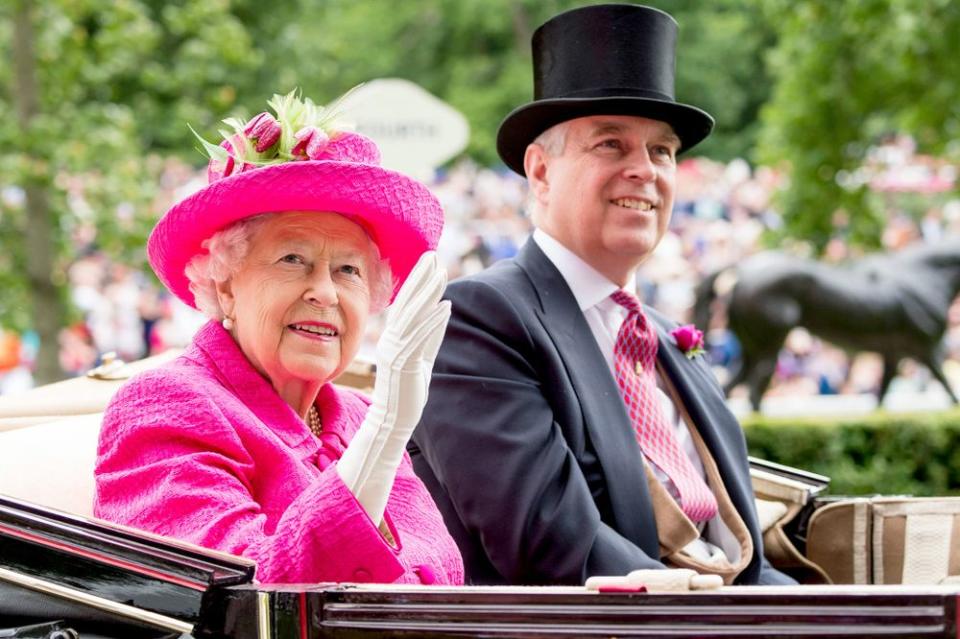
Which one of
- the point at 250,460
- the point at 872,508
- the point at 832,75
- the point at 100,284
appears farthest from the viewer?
the point at 100,284

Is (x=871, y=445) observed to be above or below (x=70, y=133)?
below

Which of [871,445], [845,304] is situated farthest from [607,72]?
[845,304]

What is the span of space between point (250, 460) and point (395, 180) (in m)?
0.50

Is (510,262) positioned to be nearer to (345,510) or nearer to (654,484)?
(654,484)

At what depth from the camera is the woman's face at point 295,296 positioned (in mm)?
2266

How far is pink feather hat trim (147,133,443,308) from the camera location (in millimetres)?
2191

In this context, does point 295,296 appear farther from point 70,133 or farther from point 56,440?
point 70,133

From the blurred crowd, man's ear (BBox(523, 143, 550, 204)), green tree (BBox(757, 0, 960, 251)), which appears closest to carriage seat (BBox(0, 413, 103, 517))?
man's ear (BBox(523, 143, 550, 204))

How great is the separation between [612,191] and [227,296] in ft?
3.90

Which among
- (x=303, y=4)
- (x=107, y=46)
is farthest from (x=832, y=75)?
(x=303, y=4)

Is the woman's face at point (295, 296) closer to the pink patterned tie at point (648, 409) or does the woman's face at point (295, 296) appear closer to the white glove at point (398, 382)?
the white glove at point (398, 382)

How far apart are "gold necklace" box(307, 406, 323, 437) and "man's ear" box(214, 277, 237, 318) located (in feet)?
0.73

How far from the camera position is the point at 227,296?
7.69 feet

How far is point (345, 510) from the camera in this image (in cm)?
194
